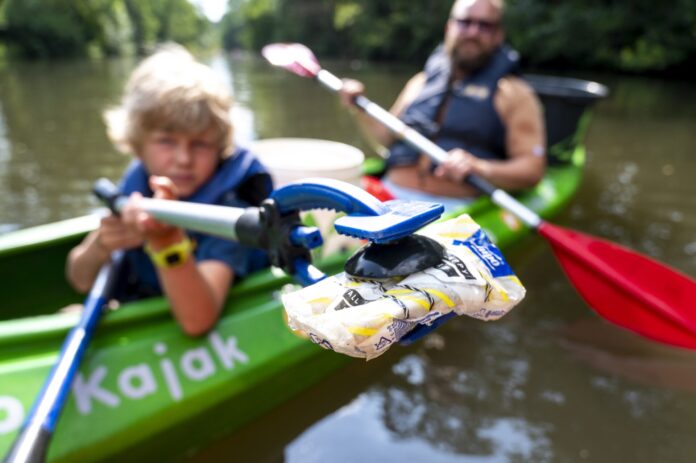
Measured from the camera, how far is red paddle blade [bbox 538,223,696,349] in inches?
70.0

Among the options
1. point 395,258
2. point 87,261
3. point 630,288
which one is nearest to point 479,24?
point 630,288

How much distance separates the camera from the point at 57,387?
128 cm

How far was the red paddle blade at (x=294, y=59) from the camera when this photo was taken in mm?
2996

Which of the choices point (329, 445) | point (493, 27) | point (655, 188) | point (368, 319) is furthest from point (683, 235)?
point (368, 319)

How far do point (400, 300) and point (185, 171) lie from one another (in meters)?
1.05

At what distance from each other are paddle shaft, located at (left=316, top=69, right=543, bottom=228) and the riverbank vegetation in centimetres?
197

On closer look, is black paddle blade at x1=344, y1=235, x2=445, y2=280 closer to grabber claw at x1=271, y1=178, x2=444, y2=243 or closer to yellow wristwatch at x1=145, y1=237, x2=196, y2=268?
grabber claw at x1=271, y1=178, x2=444, y2=243

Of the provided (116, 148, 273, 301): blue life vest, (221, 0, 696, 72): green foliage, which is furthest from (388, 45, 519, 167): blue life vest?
(221, 0, 696, 72): green foliage

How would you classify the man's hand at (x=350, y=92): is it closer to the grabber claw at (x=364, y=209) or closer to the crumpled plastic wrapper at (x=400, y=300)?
the grabber claw at (x=364, y=209)

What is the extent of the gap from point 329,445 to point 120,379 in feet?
2.21

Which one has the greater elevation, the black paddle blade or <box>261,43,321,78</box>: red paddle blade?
the black paddle blade

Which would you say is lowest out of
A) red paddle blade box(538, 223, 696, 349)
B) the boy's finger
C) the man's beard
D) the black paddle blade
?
red paddle blade box(538, 223, 696, 349)

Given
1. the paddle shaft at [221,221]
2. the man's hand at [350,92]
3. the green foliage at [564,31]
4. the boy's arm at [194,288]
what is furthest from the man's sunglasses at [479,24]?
the green foliage at [564,31]

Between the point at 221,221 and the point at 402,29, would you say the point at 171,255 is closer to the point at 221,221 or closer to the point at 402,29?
the point at 221,221
